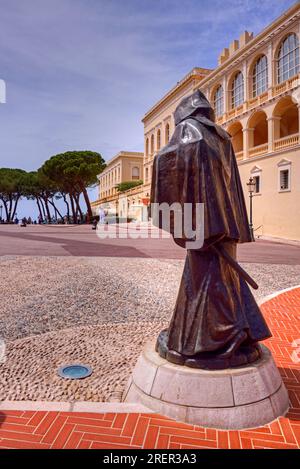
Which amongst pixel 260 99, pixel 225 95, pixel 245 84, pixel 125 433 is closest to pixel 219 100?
pixel 225 95

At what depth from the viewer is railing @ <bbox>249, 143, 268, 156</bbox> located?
2533cm

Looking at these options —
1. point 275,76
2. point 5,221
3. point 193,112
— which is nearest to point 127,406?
point 193,112

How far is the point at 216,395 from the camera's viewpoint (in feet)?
9.43

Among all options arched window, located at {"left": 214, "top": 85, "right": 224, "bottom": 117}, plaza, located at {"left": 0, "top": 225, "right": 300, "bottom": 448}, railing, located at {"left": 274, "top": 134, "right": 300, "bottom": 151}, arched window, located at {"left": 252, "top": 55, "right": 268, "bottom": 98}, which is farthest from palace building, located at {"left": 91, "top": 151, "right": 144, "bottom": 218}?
plaza, located at {"left": 0, "top": 225, "right": 300, "bottom": 448}

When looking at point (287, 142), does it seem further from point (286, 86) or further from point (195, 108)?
point (195, 108)

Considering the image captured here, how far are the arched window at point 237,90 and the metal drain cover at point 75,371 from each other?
27862 mm

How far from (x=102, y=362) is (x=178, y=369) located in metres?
1.69

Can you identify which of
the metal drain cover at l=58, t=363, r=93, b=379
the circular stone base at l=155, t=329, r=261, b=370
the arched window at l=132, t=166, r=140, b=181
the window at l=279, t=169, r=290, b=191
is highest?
the arched window at l=132, t=166, r=140, b=181

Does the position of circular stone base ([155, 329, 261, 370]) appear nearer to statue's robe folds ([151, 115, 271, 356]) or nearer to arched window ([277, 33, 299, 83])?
statue's robe folds ([151, 115, 271, 356])

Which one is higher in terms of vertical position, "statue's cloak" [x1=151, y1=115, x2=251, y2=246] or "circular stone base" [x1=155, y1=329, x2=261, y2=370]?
"statue's cloak" [x1=151, y1=115, x2=251, y2=246]

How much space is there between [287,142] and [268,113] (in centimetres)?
302

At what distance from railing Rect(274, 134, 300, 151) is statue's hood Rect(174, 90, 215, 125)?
2118 cm

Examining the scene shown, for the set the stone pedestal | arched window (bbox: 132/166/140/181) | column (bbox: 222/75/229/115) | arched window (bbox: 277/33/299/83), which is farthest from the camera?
arched window (bbox: 132/166/140/181)

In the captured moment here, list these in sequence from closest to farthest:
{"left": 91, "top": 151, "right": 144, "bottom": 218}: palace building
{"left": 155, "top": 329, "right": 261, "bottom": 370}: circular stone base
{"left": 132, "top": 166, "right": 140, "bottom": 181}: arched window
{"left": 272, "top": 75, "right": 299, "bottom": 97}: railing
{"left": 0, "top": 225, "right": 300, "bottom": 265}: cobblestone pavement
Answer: {"left": 155, "top": 329, "right": 261, "bottom": 370}: circular stone base
{"left": 0, "top": 225, "right": 300, "bottom": 265}: cobblestone pavement
{"left": 272, "top": 75, "right": 299, "bottom": 97}: railing
{"left": 91, "top": 151, "right": 144, "bottom": 218}: palace building
{"left": 132, "top": 166, "right": 140, "bottom": 181}: arched window
